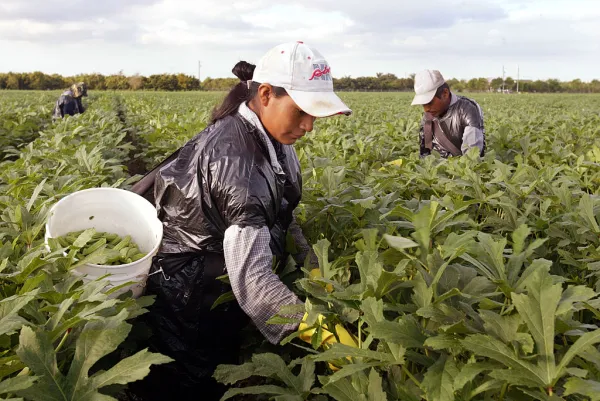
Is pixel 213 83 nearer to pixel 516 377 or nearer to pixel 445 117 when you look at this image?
pixel 445 117

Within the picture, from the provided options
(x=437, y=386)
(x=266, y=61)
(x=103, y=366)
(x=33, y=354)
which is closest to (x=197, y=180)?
(x=266, y=61)

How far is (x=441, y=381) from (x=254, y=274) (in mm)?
939

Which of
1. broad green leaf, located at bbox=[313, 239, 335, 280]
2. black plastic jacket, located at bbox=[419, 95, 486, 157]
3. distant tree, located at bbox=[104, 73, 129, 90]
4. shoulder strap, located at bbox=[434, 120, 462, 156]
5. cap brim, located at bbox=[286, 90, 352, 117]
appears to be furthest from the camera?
distant tree, located at bbox=[104, 73, 129, 90]

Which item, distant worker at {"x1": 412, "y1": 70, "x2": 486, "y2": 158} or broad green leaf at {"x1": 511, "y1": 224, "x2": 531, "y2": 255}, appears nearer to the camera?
broad green leaf at {"x1": 511, "y1": 224, "x2": 531, "y2": 255}

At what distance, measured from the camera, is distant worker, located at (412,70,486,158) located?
515cm

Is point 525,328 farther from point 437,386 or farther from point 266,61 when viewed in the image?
point 266,61

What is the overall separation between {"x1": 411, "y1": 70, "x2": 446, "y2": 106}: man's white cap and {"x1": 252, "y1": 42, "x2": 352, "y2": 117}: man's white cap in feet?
10.7

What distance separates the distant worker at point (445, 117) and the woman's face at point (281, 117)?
3.13 meters

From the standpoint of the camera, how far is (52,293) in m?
1.42

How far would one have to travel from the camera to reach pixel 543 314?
1.07m

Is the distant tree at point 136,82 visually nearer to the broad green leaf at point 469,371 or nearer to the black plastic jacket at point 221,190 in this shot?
the black plastic jacket at point 221,190

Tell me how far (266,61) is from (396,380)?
1388 millimetres

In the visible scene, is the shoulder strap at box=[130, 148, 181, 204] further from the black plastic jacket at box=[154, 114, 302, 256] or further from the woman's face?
the woman's face

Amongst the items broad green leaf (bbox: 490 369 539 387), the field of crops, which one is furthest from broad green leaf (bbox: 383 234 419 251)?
broad green leaf (bbox: 490 369 539 387)
